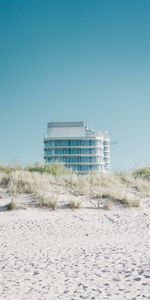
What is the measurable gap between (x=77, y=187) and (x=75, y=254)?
7947 millimetres

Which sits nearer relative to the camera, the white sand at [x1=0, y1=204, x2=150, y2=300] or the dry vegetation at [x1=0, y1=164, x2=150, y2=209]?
the white sand at [x1=0, y1=204, x2=150, y2=300]

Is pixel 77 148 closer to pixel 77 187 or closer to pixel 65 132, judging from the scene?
pixel 65 132

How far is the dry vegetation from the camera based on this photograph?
14867 millimetres

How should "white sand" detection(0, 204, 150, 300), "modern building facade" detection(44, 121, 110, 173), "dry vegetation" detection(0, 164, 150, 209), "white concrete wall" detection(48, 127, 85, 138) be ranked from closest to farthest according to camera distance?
1. "white sand" detection(0, 204, 150, 300)
2. "dry vegetation" detection(0, 164, 150, 209)
3. "modern building facade" detection(44, 121, 110, 173)
4. "white concrete wall" detection(48, 127, 85, 138)

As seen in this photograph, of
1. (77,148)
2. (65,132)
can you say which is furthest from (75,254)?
(65,132)

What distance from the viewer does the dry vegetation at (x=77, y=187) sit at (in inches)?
585

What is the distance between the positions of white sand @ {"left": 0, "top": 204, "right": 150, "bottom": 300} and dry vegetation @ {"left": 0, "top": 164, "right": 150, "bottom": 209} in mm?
574

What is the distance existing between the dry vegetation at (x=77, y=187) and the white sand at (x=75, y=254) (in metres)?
0.57

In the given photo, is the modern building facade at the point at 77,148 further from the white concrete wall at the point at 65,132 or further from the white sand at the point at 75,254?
the white sand at the point at 75,254

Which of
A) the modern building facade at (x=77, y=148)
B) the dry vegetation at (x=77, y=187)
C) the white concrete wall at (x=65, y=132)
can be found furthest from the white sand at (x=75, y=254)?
the white concrete wall at (x=65, y=132)

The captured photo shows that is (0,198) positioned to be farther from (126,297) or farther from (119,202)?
(126,297)

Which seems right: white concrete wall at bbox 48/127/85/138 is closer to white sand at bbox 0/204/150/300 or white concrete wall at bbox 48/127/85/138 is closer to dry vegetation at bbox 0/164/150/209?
dry vegetation at bbox 0/164/150/209

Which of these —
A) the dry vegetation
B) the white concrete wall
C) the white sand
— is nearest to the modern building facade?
the white concrete wall

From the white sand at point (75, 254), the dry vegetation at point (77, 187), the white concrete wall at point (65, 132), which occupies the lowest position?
the white sand at point (75, 254)
